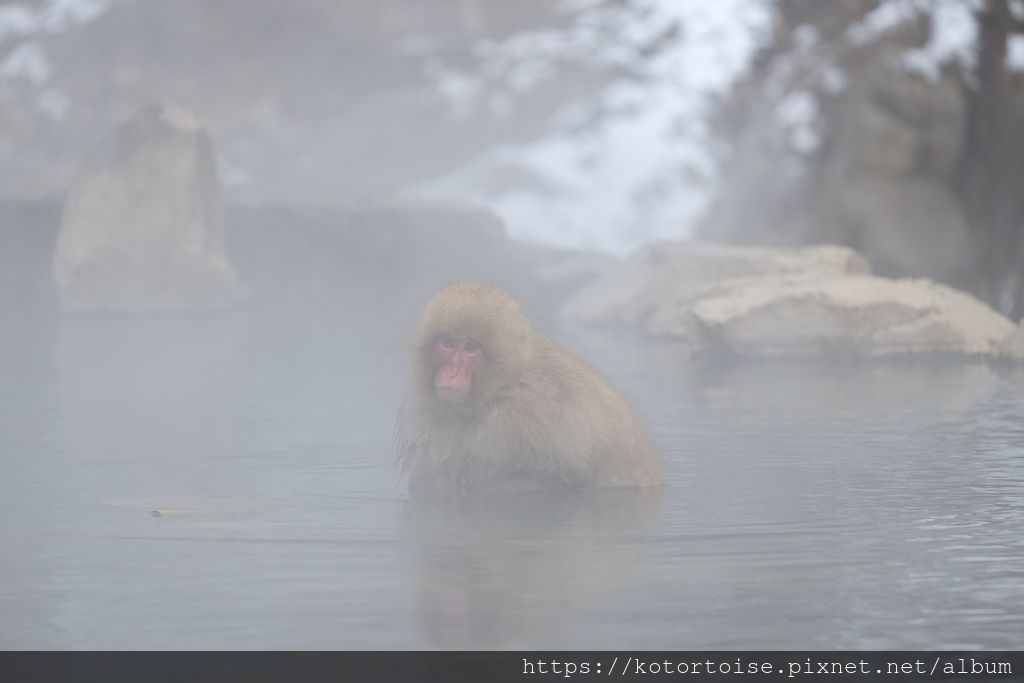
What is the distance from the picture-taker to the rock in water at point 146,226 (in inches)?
750

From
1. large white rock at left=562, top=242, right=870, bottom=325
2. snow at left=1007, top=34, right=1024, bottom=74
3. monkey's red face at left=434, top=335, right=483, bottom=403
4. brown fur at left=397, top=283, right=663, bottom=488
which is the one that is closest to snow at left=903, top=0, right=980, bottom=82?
snow at left=1007, top=34, right=1024, bottom=74

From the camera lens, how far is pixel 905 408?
28.9ft

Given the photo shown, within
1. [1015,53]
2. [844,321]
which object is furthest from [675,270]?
[1015,53]

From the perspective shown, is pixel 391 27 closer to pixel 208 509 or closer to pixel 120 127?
pixel 120 127

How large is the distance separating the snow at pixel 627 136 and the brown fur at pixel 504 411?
677 inches

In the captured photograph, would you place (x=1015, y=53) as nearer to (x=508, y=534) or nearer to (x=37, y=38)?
(x=508, y=534)

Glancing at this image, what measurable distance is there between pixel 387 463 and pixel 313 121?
21.2 m

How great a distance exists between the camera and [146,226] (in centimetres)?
1945

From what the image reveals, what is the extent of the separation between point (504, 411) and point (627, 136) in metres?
20.4

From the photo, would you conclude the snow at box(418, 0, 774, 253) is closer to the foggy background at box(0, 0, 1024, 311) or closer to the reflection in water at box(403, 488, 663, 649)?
the foggy background at box(0, 0, 1024, 311)

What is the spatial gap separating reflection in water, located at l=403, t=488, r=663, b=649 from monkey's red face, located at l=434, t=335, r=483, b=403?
1.26 feet

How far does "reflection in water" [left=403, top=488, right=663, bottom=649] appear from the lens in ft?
12.7
